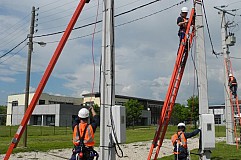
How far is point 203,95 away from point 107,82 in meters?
2.76

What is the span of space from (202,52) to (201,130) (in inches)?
79.4

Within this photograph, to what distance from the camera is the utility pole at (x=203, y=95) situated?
281 inches

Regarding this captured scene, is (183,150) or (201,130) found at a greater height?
(201,130)

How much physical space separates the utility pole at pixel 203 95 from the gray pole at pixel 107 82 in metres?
2.43

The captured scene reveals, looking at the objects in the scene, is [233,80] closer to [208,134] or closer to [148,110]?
[208,134]

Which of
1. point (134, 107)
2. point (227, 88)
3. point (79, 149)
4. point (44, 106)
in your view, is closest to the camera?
point (79, 149)

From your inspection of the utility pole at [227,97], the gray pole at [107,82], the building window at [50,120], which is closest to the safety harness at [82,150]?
the gray pole at [107,82]

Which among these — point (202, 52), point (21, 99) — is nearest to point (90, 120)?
point (202, 52)

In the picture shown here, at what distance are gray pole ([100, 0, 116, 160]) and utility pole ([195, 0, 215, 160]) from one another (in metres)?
2.43

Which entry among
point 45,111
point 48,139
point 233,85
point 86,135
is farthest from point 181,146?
point 45,111

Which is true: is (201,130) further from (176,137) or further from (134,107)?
(134,107)

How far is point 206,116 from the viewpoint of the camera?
726 centimetres

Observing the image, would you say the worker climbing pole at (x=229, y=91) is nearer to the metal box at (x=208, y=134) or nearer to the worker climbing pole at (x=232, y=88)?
the worker climbing pole at (x=232, y=88)

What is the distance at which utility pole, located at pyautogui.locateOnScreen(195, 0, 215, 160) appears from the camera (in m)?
7.14
